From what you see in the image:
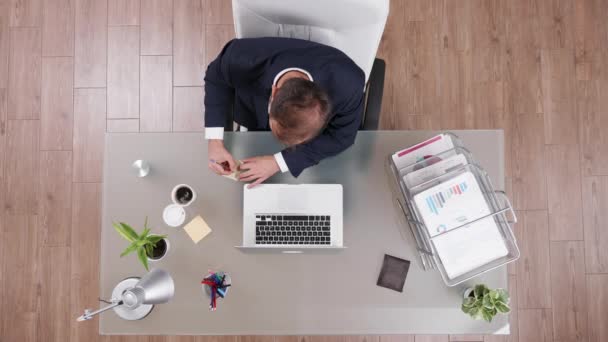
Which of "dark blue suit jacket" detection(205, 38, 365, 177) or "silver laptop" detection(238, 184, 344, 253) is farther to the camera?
"silver laptop" detection(238, 184, 344, 253)

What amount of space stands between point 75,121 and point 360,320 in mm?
1914

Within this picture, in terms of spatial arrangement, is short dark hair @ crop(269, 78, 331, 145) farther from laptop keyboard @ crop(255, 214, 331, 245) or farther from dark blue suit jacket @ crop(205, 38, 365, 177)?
laptop keyboard @ crop(255, 214, 331, 245)

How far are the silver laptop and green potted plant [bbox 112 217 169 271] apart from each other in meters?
0.28

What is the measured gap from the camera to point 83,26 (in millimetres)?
2436

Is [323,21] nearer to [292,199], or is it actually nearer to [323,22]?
[323,22]

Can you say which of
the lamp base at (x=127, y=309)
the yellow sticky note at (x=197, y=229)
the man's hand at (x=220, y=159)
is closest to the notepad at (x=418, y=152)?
the man's hand at (x=220, y=159)

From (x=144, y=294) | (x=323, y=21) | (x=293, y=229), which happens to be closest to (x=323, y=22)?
(x=323, y=21)

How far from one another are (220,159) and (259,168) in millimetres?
144

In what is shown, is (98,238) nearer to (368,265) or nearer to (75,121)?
(75,121)

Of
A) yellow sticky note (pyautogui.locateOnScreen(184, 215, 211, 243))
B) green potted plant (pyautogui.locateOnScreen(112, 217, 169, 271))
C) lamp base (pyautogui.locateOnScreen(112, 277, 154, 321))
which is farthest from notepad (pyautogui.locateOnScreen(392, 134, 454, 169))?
lamp base (pyautogui.locateOnScreen(112, 277, 154, 321))

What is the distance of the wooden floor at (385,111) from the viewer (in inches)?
90.5

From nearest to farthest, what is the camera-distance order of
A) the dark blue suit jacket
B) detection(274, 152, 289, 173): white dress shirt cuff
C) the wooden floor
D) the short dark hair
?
the short dark hair < the dark blue suit jacket < detection(274, 152, 289, 173): white dress shirt cuff < the wooden floor

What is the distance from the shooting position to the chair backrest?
4.07 ft

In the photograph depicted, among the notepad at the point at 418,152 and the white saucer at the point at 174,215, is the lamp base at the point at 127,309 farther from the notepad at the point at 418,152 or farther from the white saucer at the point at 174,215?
the notepad at the point at 418,152
